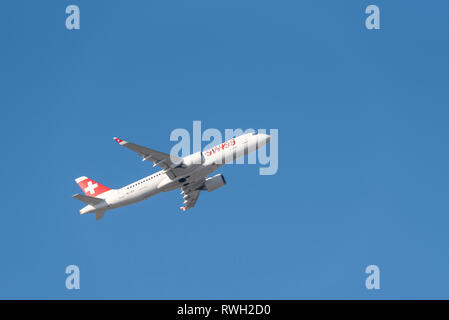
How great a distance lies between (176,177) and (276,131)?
14098 millimetres

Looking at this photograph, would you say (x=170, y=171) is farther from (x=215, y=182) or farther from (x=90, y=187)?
(x=90, y=187)

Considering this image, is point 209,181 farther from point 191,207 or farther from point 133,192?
point 133,192

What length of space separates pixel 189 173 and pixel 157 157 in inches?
184

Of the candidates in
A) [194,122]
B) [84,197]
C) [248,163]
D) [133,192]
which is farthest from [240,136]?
[84,197]

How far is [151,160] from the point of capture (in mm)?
75250

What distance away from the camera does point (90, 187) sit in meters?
82.8

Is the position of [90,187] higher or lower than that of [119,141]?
lower

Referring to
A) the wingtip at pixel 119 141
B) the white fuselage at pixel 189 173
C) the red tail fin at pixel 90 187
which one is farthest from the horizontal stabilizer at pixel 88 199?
the wingtip at pixel 119 141

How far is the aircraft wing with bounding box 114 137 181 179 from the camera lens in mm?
73375

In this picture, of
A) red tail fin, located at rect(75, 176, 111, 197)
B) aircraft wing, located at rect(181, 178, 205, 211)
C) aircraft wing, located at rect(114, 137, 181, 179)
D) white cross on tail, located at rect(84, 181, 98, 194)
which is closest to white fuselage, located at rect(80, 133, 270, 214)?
aircraft wing, located at rect(114, 137, 181, 179)

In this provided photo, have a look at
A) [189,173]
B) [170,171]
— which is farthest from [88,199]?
[189,173]

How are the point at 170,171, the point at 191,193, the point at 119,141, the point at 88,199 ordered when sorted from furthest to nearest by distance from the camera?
the point at 191,193, the point at 88,199, the point at 170,171, the point at 119,141

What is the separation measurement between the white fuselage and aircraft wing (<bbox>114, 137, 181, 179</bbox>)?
1289 mm

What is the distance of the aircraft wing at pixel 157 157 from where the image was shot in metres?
73.4
